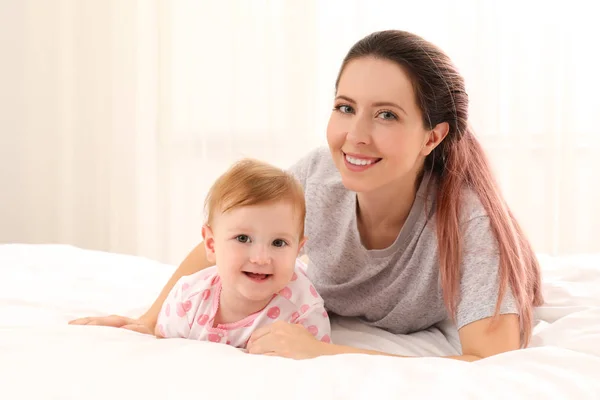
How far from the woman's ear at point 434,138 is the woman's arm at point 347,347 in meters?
0.40

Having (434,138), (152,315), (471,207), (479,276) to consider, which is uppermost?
(434,138)

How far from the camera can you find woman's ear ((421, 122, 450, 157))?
1716 mm

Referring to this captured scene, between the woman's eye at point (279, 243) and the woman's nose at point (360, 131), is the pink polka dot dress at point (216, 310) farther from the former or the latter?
the woman's nose at point (360, 131)

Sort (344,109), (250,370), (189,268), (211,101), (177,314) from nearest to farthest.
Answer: (250,370) < (177,314) < (344,109) < (189,268) < (211,101)

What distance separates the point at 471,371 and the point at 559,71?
273cm

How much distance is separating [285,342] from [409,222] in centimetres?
49

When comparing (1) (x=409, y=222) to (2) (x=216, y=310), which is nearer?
(2) (x=216, y=310)

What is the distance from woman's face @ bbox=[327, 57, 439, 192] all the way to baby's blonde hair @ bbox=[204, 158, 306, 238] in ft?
0.60

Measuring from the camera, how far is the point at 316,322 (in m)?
1.60

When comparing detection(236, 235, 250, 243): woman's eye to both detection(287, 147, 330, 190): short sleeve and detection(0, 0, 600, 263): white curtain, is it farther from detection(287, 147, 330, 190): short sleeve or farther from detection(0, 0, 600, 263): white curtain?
detection(0, 0, 600, 263): white curtain

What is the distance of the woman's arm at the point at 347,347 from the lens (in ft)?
4.57

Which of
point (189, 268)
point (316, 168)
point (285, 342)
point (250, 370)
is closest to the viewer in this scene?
point (250, 370)

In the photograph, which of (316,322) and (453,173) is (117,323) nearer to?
(316,322)

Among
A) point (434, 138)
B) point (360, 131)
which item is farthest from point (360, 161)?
point (434, 138)
